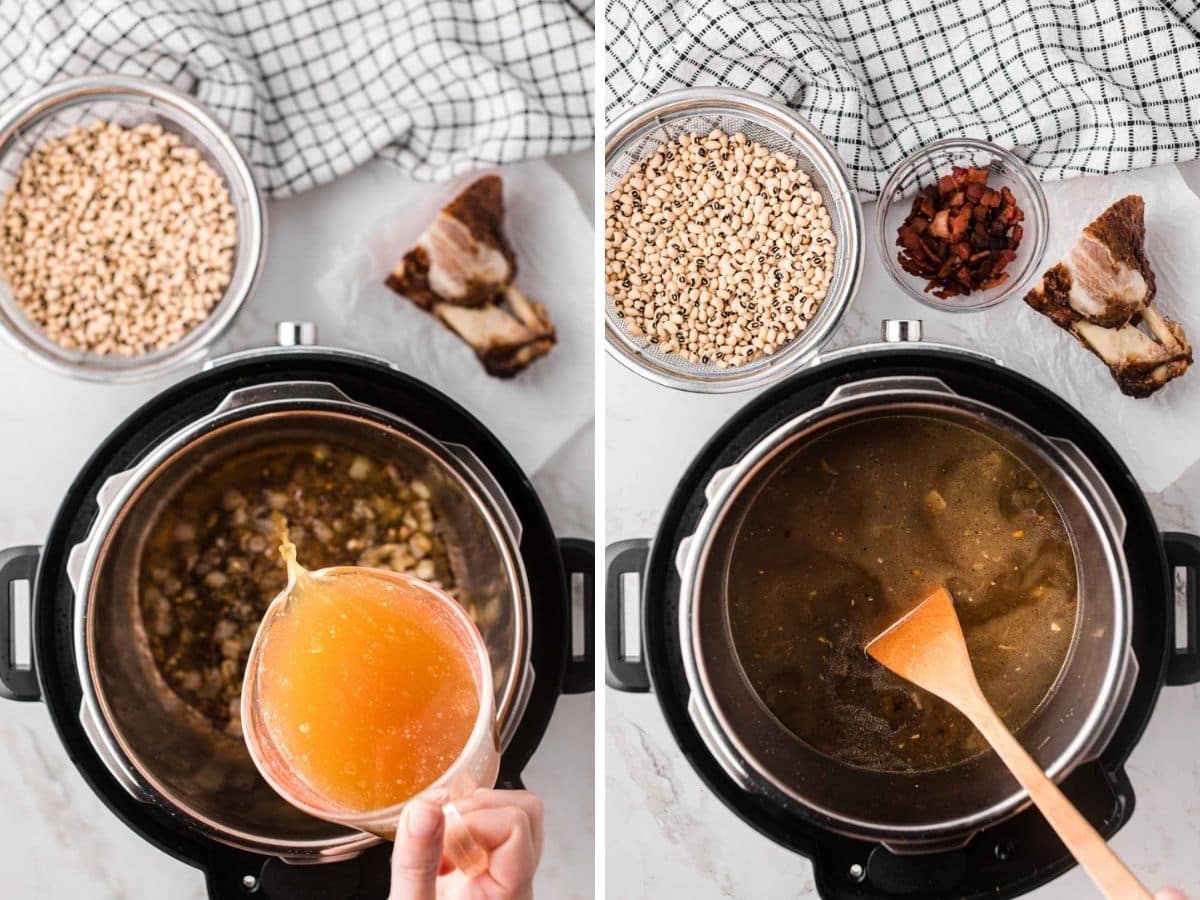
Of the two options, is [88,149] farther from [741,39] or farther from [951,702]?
[951,702]

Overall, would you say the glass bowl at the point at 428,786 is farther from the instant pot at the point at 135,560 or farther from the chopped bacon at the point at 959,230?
the chopped bacon at the point at 959,230

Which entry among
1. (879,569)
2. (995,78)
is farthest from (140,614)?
(995,78)

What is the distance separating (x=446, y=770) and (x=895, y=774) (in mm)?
392

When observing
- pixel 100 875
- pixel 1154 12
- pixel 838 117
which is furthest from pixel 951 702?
pixel 100 875

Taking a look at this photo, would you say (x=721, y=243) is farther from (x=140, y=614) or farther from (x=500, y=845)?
(x=140, y=614)

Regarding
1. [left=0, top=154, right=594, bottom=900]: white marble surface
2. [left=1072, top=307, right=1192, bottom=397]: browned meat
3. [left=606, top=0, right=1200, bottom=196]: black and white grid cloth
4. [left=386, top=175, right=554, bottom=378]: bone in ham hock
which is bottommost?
[left=0, top=154, right=594, bottom=900]: white marble surface

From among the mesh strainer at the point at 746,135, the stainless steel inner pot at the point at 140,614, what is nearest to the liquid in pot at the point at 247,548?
the stainless steel inner pot at the point at 140,614

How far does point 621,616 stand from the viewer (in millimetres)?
821

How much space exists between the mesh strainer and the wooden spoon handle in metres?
0.31

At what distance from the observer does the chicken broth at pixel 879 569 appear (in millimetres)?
820

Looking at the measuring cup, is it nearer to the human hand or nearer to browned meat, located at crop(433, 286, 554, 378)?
the human hand

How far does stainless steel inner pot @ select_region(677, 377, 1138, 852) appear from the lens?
2.48ft

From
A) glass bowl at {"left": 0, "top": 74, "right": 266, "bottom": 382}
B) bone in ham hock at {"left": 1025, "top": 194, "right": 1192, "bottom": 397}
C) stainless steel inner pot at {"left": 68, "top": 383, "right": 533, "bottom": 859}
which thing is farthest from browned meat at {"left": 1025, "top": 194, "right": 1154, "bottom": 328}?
glass bowl at {"left": 0, "top": 74, "right": 266, "bottom": 382}

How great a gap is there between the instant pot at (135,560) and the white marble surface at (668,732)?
0.06m
